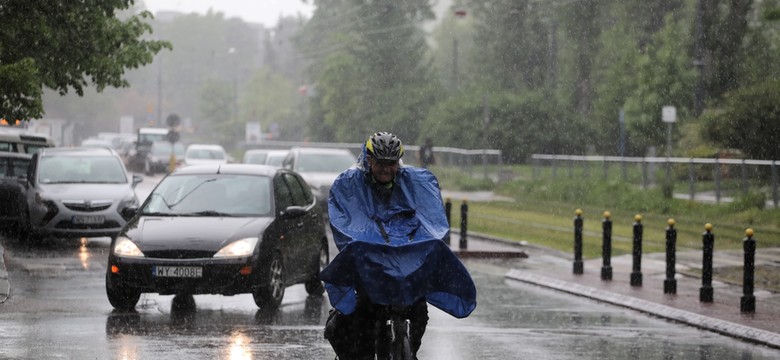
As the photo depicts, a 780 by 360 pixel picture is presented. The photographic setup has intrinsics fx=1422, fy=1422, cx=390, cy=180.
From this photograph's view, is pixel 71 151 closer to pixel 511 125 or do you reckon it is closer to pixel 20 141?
pixel 20 141

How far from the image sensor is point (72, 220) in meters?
22.4

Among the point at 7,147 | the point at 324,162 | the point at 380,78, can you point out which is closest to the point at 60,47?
the point at 7,147

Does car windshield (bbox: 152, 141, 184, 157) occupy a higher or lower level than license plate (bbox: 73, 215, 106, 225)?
lower

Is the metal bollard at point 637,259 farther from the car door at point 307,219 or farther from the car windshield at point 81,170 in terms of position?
the car windshield at point 81,170

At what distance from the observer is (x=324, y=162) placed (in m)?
32.5

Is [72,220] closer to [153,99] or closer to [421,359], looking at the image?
[421,359]

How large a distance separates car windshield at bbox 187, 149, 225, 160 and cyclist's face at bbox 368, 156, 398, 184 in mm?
48785

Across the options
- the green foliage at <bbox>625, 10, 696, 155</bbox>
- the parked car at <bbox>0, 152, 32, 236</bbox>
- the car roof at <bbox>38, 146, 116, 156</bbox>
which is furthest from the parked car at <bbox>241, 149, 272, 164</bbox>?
the car roof at <bbox>38, 146, 116, 156</bbox>

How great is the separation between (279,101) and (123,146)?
32.0 metres

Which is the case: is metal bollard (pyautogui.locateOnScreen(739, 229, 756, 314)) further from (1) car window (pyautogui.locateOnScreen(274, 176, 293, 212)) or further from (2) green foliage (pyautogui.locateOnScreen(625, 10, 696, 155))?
(2) green foliage (pyautogui.locateOnScreen(625, 10, 696, 155))

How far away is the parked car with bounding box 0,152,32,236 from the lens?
24.7 metres

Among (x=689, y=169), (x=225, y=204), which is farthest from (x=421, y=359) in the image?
(x=689, y=169)

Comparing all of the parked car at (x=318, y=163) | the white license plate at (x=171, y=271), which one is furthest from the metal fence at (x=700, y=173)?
the white license plate at (x=171, y=271)

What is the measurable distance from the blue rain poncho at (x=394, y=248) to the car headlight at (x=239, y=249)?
6.10 m
